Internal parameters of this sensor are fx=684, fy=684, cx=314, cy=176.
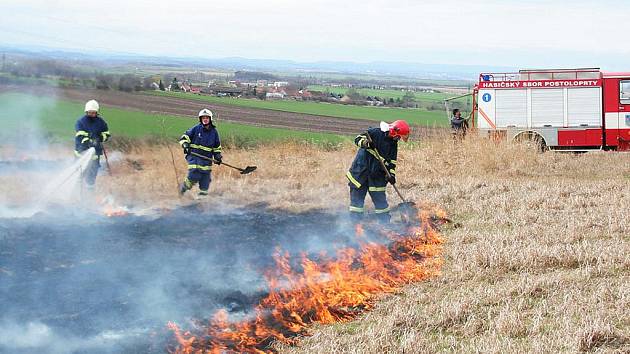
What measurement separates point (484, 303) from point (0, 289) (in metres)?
4.46

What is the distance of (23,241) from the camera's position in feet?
27.3

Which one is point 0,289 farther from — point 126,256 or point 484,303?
point 484,303

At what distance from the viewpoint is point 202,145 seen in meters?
11.1

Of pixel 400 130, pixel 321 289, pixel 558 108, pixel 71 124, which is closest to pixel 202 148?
pixel 400 130

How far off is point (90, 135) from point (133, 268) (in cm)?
471

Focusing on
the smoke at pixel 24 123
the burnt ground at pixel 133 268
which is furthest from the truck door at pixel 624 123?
the smoke at pixel 24 123

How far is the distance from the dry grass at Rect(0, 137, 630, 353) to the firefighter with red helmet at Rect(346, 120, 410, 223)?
3.38ft

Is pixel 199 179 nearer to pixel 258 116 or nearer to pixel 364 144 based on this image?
pixel 364 144

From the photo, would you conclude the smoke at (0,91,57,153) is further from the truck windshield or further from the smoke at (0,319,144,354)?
the truck windshield

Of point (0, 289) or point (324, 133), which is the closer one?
point (0, 289)

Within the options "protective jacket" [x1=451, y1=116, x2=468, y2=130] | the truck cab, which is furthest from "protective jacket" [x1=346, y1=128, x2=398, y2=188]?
the truck cab

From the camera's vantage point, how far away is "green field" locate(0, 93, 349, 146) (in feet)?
54.7

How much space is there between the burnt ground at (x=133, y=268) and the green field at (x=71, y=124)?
4654 millimetres

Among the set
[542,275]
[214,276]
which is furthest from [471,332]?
[214,276]
